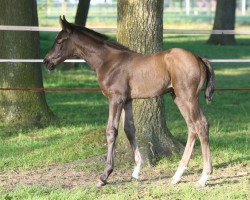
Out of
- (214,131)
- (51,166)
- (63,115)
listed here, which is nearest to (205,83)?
(51,166)

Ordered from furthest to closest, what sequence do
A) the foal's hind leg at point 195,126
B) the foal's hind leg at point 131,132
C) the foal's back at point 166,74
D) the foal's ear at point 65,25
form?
the foal's hind leg at point 131,132 → the foal's ear at point 65,25 → the foal's hind leg at point 195,126 → the foal's back at point 166,74

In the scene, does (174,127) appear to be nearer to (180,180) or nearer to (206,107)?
(206,107)

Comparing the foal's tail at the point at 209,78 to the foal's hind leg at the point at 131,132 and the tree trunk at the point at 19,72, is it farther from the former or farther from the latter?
the tree trunk at the point at 19,72

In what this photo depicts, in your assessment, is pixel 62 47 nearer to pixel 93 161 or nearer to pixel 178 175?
pixel 93 161

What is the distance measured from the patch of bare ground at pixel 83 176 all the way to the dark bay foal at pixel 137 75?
40 cm

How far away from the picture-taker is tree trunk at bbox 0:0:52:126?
12.7 m

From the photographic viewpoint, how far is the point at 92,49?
28.4 feet

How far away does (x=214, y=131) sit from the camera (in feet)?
40.0

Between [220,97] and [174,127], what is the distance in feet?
14.8

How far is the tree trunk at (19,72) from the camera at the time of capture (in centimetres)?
1273

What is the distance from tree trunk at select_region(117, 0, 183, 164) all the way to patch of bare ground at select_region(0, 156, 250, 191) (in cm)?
56

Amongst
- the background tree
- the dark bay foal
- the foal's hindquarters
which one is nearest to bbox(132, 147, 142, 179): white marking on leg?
the dark bay foal

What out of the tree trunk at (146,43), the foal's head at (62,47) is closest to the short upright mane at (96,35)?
the foal's head at (62,47)

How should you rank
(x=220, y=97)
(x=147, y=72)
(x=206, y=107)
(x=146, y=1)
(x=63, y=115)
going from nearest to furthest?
(x=147, y=72)
(x=146, y=1)
(x=63, y=115)
(x=206, y=107)
(x=220, y=97)
